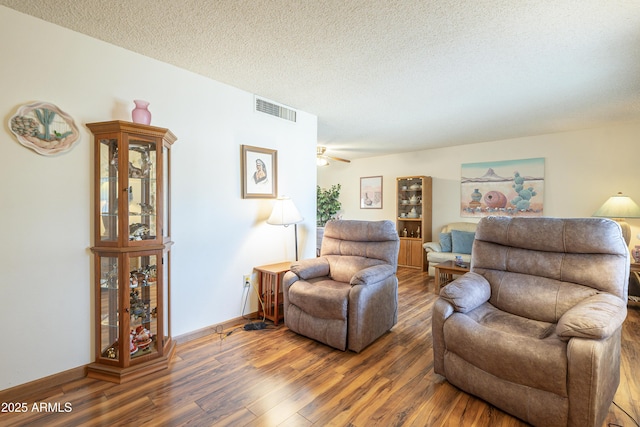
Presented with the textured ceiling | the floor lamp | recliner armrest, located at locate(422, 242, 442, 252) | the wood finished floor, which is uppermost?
the textured ceiling

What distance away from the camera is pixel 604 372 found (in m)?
1.48

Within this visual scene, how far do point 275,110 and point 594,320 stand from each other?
10.5 feet

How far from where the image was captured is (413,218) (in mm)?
5879

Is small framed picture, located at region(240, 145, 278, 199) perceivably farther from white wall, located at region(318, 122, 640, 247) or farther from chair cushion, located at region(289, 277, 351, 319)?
white wall, located at region(318, 122, 640, 247)

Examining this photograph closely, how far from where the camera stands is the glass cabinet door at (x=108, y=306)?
6.89ft

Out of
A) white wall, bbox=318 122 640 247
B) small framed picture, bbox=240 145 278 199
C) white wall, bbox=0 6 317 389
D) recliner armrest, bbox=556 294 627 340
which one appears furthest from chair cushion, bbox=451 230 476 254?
white wall, bbox=0 6 317 389

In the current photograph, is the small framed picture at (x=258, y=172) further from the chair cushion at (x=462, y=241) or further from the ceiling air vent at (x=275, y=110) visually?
the chair cushion at (x=462, y=241)

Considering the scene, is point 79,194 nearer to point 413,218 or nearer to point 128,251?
point 128,251

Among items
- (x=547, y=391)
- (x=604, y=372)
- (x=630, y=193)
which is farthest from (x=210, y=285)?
(x=630, y=193)

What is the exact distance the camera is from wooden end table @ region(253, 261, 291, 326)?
304 cm

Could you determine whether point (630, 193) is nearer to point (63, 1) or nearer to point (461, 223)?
point (461, 223)

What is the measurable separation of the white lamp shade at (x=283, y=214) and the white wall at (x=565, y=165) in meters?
3.77

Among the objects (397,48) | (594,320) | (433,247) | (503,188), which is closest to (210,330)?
(594,320)

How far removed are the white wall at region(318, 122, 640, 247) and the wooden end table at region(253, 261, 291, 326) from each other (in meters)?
3.90
